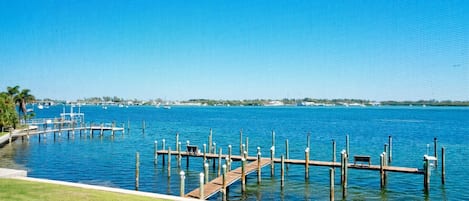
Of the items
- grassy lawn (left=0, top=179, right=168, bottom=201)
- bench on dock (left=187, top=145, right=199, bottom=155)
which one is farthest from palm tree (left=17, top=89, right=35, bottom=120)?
grassy lawn (left=0, top=179, right=168, bottom=201)

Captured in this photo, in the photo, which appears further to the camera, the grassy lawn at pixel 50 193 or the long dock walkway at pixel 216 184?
the long dock walkway at pixel 216 184

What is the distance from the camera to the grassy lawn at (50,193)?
13117mm

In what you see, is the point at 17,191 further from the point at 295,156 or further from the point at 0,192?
the point at 295,156

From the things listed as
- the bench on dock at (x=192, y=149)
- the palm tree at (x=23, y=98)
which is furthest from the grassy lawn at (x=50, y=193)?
the palm tree at (x=23, y=98)

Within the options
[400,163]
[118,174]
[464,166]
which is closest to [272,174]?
[118,174]

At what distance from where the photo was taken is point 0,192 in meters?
13.6

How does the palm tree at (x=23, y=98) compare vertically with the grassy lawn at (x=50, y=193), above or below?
above

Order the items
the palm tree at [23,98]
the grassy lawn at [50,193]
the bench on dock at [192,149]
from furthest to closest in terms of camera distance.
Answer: the palm tree at [23,98] < the bench on dock at [192,149] < the grassy lawn at [50,193]

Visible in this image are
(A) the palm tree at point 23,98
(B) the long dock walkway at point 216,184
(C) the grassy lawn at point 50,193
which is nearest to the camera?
(C) the grassy lawn at point 50,193

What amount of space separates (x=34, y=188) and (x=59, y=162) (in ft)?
83.8

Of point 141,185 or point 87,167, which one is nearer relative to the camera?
point 141,185

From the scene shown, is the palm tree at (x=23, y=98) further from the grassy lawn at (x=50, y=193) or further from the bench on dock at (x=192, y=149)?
the grassy lawn at (x=50, y=193)

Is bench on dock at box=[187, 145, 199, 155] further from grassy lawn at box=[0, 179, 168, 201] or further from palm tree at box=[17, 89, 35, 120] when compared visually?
palm tree at box=[17, 89, 35, 120]

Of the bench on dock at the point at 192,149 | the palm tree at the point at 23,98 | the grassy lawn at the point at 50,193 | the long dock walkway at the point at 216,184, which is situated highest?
the palm tree at the point at 23,98
